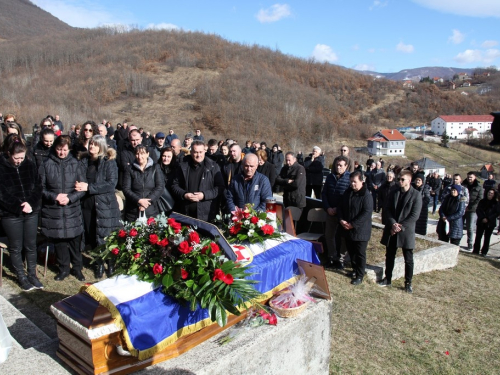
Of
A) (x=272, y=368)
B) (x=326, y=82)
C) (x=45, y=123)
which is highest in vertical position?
(x=326, y=82)

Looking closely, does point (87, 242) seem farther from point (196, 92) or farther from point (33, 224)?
point (196, 92)

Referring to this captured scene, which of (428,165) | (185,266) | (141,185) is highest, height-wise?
(141,185)

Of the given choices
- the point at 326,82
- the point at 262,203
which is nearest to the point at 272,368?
the point at 262,203

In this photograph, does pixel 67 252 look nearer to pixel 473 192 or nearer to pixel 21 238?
pixel 21 238

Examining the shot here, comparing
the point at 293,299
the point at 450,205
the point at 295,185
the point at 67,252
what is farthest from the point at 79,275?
the point at 450,205

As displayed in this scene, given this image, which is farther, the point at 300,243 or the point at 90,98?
the point at 90,98

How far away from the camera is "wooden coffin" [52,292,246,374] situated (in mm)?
2703

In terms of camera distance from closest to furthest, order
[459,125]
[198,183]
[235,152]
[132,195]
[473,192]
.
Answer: [132,195], [198,183], [235,152], [473,192], [459,125]

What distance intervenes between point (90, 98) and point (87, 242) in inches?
1712

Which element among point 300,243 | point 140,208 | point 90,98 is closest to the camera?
point 300,243

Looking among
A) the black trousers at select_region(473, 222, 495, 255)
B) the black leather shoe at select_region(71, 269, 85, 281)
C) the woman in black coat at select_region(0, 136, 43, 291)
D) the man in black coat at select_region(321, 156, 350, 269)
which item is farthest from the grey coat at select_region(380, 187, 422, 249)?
the woman in black coat at select_region(0, 136, 43, 291)

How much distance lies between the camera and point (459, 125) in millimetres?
79625

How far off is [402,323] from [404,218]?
1.51 metres

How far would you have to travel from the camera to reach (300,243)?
417cm
